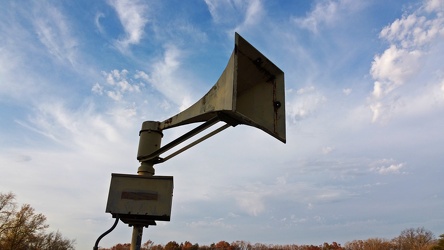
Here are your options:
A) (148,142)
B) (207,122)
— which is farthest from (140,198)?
(207,122)

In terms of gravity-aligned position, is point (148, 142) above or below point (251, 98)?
below

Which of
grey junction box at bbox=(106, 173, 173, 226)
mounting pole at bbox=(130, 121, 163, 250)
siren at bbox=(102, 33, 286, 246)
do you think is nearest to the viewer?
siren at bbox=(102, 33, 286, 246)

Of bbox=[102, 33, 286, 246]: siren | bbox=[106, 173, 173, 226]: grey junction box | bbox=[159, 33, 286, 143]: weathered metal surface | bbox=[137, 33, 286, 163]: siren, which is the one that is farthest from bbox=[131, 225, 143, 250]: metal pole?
bbox=[159, 33, 286, 143]: weathered metal surface

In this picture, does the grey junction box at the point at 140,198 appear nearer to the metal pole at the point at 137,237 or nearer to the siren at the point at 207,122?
the siren at the point at 207,122

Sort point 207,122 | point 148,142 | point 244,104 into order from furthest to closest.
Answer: point 148,142, point 244,104, point 207,122

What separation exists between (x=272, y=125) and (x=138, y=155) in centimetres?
243

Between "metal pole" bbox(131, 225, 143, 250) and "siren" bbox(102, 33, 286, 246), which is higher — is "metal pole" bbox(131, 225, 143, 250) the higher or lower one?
the lower one

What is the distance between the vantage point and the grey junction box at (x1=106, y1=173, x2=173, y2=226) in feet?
17.7

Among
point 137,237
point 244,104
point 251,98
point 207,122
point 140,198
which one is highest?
point 251,98

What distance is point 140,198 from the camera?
18.0ft

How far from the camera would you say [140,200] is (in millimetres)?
5477

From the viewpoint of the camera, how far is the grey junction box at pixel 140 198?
17.7ft

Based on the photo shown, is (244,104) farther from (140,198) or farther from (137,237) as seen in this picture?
(137,237)

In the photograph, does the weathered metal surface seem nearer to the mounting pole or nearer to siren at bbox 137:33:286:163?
siren at bbox 137:33:286:163
